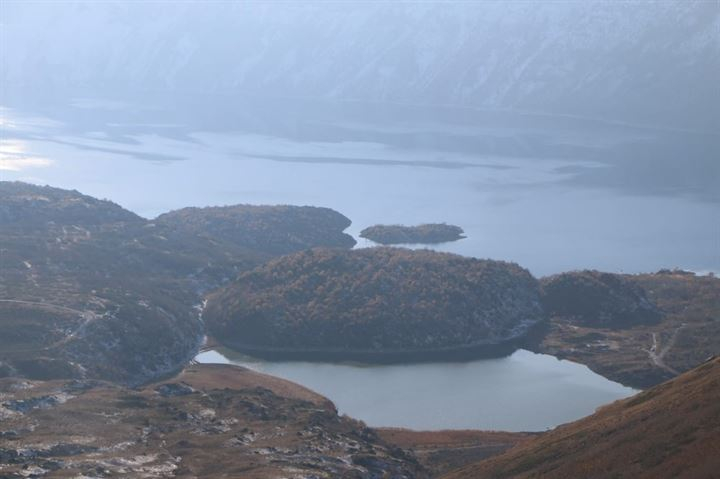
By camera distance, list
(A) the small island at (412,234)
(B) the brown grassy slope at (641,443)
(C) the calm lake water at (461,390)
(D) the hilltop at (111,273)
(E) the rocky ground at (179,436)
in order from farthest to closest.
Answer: (A) the small island at (412,234) → (D) the hilltop at (111,273) → (C) the calm lake water at (461,390) → (E) the rocky ground at (179,436) → (B) the brown grassy slope at (641,443)

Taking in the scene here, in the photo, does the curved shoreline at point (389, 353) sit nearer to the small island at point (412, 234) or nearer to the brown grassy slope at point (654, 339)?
the brown grassy slope at point (654, 339)

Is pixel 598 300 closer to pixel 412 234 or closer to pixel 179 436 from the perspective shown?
pixel 412 234

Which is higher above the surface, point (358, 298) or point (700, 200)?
point (700, 200)

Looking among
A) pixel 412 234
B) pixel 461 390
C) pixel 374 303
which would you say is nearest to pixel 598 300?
pixel 374 303

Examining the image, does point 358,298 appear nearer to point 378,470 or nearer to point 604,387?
point 604,387

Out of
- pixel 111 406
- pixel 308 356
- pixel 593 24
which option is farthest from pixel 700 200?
pixel 593 24

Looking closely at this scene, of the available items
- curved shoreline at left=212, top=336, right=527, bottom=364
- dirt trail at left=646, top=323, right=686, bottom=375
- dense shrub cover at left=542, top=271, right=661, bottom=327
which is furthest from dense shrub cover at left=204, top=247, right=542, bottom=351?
dirt trail at left=646, top=323, right=686, bottom=375

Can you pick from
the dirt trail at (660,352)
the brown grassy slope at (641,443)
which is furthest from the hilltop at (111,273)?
the brown grassy slope at (641,443)
